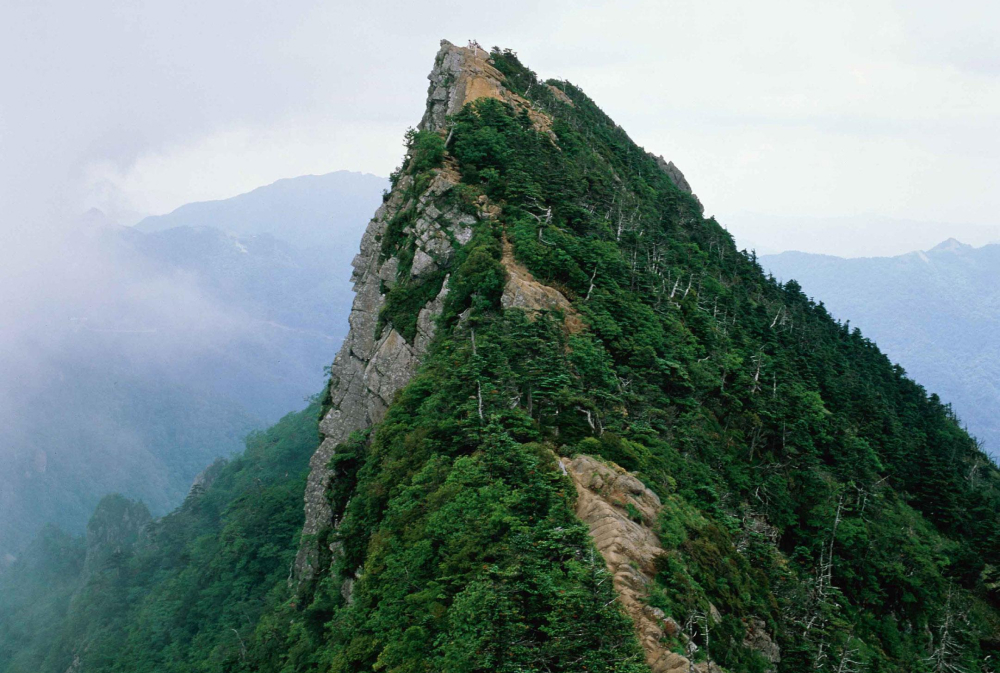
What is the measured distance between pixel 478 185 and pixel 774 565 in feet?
87.4

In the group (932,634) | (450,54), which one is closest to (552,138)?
(450,54)

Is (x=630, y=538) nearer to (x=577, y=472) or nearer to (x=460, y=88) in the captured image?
(x=577, y=472)

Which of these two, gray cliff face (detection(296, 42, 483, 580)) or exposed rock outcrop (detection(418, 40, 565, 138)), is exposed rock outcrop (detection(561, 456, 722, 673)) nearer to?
gray cliff face (detection(296, 42, 483, 580))

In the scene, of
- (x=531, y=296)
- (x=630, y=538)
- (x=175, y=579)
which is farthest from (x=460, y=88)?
(x=175, y=579)

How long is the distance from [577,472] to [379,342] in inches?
763

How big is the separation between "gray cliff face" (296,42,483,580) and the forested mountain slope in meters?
0.20

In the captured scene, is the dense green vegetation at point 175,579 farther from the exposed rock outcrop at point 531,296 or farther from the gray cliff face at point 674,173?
the gray cliff face at point 674,173

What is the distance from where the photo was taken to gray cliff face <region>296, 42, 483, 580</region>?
33219 mm

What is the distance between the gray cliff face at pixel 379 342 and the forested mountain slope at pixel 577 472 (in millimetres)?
201

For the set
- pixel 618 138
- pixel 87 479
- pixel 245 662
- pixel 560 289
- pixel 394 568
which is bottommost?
pixel 87 479

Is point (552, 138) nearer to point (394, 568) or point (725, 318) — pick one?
point (725, 318)

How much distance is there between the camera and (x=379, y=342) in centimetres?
3638

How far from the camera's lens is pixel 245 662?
37.0 m

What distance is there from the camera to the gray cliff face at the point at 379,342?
33.2m
